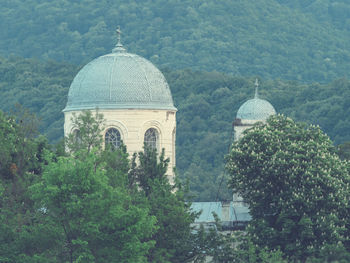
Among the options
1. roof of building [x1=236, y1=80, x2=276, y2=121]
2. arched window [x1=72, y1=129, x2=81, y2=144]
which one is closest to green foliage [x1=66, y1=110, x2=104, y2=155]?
arched window [x1=72, y1=129, x2=81, y2=144]

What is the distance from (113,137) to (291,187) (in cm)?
1013

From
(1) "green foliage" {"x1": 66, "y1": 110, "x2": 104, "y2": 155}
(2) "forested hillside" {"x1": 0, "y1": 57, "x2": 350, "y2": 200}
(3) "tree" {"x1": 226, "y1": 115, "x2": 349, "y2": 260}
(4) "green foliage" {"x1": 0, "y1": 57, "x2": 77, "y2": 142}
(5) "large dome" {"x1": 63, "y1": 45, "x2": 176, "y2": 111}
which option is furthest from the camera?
(4) "green foliage" {"x1": 0, "y1": 57, "x2": 77, "y2": 142}

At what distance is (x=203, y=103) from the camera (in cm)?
10944

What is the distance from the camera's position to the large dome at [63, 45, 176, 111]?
50.2 meters

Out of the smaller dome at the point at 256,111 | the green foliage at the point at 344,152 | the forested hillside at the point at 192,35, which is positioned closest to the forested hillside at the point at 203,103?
the forested hillside at the point at 192,35

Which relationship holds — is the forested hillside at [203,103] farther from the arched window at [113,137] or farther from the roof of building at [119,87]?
the arched window at [113,137]

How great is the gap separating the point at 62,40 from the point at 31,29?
771 centimetres

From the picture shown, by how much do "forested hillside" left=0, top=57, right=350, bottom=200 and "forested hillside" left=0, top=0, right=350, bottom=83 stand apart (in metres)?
25.3

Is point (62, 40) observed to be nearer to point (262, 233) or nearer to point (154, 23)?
point (154, 23)

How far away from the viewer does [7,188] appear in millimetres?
41438

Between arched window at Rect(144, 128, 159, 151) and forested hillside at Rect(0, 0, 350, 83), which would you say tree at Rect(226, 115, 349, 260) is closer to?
arched window at Rect(144, 128, 159, 151)

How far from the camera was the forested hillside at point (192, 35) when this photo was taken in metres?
146

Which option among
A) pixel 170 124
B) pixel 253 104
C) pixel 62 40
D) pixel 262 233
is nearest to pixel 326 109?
pixel 253 104

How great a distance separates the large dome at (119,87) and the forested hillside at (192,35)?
87997 millimetres
